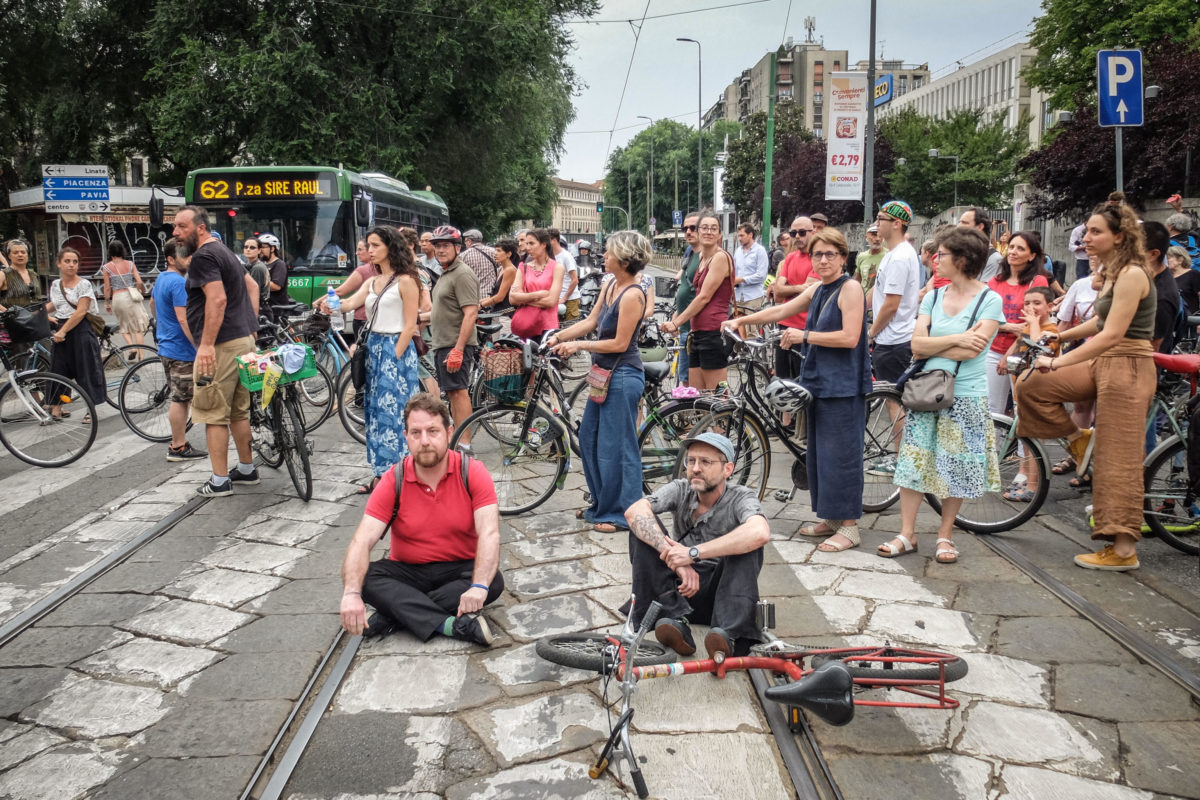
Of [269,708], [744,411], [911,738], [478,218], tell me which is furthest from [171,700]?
[478,218]

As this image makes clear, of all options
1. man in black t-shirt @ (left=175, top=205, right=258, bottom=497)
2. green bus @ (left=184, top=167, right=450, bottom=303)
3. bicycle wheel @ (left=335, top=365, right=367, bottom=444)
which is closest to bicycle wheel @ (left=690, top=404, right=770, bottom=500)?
man in black t-shirt @ (left=175, top=205, right=258, bottom=497)

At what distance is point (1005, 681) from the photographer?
4.05m

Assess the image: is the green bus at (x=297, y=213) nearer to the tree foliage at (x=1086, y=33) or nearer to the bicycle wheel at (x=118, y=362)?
the bicycle wheel at (x=118, y=362)

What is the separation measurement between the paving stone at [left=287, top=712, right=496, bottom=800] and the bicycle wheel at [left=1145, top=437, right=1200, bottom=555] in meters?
4.02

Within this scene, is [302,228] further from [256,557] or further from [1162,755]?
[1162,755]

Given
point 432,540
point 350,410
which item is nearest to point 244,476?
point 350,410

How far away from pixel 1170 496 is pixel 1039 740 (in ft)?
8.39

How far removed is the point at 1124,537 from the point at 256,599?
4.45m

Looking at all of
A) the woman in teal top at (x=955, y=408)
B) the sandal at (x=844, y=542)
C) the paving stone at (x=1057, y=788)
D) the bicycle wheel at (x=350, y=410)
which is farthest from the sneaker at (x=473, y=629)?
the bicycle wheel at (x=350, y=410)

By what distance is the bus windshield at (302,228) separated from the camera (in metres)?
14.8

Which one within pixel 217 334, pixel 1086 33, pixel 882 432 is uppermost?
pixel 1086 33

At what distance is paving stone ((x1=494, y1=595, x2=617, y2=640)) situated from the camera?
182 inches

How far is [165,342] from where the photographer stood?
8.48m

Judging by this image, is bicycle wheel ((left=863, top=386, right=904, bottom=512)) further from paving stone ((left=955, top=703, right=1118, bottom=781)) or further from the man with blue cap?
paving stone ((left=955, top=703, right=1118, bottom=781))
